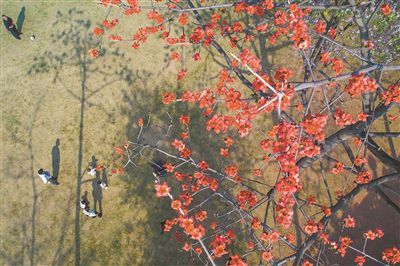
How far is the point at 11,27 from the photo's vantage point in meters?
15.4

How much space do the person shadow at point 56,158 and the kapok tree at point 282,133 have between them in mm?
2815

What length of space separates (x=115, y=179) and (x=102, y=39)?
22.7 ft

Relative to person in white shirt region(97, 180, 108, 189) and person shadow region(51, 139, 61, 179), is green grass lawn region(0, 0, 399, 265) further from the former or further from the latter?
person in white shirt region(97, 180, 108, 189)

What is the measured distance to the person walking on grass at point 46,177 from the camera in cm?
1370

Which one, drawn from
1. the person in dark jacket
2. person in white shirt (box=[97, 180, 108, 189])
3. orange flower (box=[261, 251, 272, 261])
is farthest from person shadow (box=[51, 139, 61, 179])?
orange flower (box=[261, 251, 272, 261])

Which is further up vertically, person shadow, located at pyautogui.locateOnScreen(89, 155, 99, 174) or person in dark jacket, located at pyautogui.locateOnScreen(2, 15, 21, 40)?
person in dark jacket, located at pyautogui.locateOnScreen(2, 15, 21, 40)

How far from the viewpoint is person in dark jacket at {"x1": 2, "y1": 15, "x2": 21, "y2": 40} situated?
15.4m

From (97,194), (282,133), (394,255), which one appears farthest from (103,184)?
(394,255)

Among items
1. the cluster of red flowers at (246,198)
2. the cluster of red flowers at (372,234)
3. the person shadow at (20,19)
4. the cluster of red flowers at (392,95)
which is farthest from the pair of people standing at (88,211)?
the cluster of red flowers at (392,95)

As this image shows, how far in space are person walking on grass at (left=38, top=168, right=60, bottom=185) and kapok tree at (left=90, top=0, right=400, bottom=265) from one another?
2857mm

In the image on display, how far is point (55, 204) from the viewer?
14.1m

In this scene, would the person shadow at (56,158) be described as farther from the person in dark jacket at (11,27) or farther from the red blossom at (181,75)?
the red blossom at (181,75)

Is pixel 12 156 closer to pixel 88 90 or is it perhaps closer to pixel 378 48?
pixel 88 90

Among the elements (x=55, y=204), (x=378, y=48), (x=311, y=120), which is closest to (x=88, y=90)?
(x=55, y=204)
